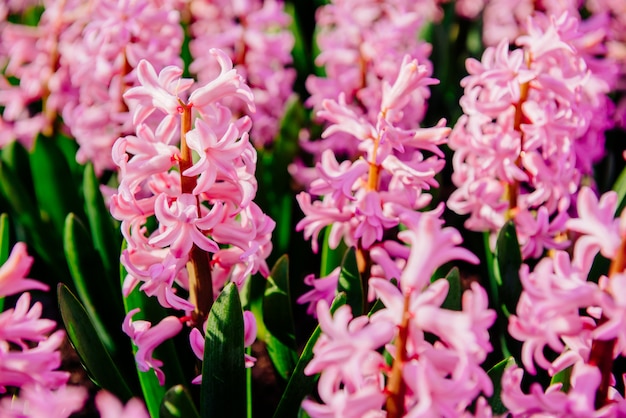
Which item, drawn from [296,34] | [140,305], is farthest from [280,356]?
[296,34]

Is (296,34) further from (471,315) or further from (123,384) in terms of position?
(471,315)

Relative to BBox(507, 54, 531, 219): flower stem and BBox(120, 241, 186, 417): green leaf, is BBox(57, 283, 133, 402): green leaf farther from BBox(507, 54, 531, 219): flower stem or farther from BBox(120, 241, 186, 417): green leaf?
BBox(507, 54, 531, 219): flower stem

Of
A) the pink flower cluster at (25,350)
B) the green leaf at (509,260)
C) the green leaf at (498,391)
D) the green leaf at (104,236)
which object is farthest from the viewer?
the green leaf at (104,236)

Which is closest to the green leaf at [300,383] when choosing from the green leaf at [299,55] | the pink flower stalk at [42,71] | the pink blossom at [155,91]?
the pink blossom at [155,91]

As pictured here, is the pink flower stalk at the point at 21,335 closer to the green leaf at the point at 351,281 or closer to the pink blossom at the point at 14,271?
the pink blossom at the point at 14,271

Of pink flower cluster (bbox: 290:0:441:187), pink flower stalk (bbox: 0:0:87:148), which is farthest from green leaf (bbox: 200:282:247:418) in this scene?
pink flower stalk (bbox: 0:0:87:148)

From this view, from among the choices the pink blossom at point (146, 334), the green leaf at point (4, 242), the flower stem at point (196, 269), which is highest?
the flower stem at point (196, 269)

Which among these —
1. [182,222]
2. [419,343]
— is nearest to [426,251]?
[419,343]

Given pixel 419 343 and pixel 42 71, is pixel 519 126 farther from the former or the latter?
pixel 42 71
